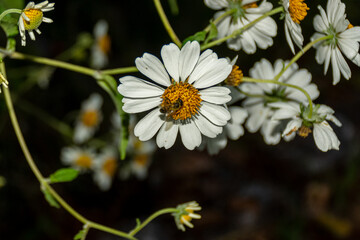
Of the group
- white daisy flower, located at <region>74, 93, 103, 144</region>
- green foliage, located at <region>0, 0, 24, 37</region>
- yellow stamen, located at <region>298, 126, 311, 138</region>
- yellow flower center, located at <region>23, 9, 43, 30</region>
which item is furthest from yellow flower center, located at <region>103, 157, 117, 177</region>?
yellow flower center, located at <region>23, 9, 43, 30</region>

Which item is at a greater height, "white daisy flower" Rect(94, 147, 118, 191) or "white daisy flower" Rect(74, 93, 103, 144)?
"white daisy flower" Rect(74, 93, 103, 144)

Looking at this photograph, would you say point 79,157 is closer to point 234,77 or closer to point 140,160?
point 140,160

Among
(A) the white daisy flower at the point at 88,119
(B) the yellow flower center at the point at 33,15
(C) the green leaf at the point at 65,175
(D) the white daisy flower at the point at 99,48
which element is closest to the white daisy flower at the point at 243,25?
(B) the yellow flower center at the point at 33,15

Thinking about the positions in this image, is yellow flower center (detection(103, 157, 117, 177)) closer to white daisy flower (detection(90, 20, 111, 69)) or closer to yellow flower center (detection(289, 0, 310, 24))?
white daisy flower (detection(90, 20, 111, 69))

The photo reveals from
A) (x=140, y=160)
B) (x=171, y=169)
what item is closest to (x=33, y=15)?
(x=140, y=160)

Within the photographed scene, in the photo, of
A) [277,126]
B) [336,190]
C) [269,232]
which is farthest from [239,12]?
[336,190]
